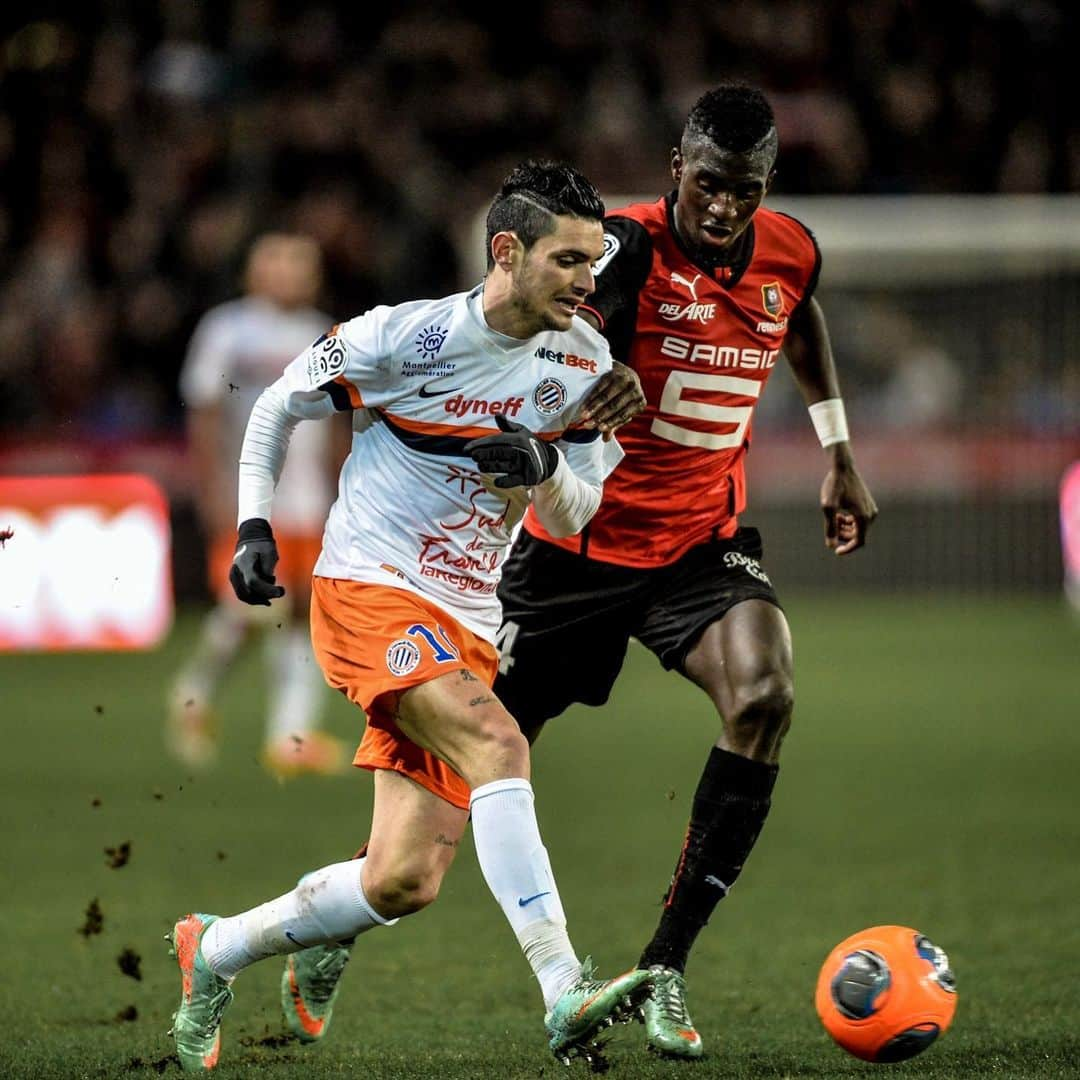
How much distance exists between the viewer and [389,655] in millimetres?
4402

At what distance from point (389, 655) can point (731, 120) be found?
1.66m

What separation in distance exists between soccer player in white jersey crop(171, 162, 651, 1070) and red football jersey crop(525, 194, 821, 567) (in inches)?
19.3

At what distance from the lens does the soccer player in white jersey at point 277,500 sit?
9.56 metres

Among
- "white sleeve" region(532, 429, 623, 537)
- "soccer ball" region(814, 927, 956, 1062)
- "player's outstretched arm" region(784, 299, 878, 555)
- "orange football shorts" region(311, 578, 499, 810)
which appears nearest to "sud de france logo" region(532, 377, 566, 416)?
"white sleeve" region(532, 429, 623, 537)

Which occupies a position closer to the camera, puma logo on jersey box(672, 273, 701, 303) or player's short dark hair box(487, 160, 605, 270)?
player's short dark hair box(487, 160, 605, 270)

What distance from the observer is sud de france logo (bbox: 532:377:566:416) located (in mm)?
4586

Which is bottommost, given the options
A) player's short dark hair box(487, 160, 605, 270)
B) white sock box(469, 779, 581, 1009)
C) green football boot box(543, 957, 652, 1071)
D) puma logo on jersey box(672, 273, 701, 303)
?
green football boot box(543, 957, 652, 1071)

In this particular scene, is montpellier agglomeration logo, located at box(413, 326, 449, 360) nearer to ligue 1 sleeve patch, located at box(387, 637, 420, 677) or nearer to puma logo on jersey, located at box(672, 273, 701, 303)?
ligue 1 sleeve patch, located at box(387, 637, 420, 677)

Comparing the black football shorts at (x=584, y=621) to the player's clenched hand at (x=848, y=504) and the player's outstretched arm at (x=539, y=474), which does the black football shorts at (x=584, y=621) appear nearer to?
the player's clenched hand at (x=848, y=504)

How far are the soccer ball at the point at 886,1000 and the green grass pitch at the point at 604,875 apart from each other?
0.08 m

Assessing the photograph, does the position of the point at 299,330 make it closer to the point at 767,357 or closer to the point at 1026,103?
the point at 767,357

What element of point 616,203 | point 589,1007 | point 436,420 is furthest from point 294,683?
point 616,203

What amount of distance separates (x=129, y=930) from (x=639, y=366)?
8.36 ft

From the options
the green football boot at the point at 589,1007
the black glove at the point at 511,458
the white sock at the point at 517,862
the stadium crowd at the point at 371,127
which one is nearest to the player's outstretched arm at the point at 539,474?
the black glove at the point at 511,458
